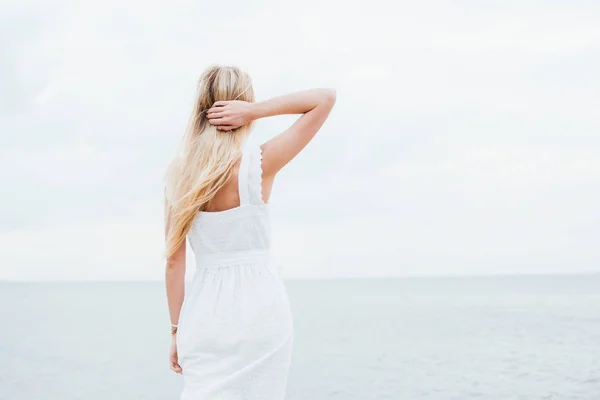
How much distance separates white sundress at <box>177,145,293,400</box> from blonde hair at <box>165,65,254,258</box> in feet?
0.20

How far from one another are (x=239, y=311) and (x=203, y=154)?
0.59 m

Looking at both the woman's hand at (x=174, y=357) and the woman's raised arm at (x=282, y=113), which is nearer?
the woman's raised arm at (x=282, y=113)

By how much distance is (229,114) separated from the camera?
284cm

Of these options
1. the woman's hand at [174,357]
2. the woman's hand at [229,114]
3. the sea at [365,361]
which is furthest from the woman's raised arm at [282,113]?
the sea at [365,361]

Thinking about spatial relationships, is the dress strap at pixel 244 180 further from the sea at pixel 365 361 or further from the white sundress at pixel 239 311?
the sea at pixel 365 361

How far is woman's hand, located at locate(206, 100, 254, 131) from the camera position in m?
2.84

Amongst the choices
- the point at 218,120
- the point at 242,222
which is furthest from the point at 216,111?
the point at 242,222

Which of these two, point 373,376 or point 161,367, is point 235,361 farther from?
point 161,367

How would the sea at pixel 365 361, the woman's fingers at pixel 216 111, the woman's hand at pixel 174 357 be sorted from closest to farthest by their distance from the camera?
1. the woman's fingers at pixel 216 111
2. the woman's hand at pixel 174 357
3. the sea at pixel 365 361

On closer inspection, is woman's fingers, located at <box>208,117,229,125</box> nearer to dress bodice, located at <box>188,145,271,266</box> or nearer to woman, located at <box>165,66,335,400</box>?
woman, located at <box>165,66,335,400</box>

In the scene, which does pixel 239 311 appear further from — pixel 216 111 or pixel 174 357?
pixel 216 111

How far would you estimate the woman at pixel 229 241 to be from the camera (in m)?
2.86

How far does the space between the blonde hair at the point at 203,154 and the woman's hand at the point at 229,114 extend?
0.04 metres

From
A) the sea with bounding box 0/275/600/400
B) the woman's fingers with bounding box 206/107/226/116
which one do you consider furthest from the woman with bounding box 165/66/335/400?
the sea with bounding box 0/275/600/400
